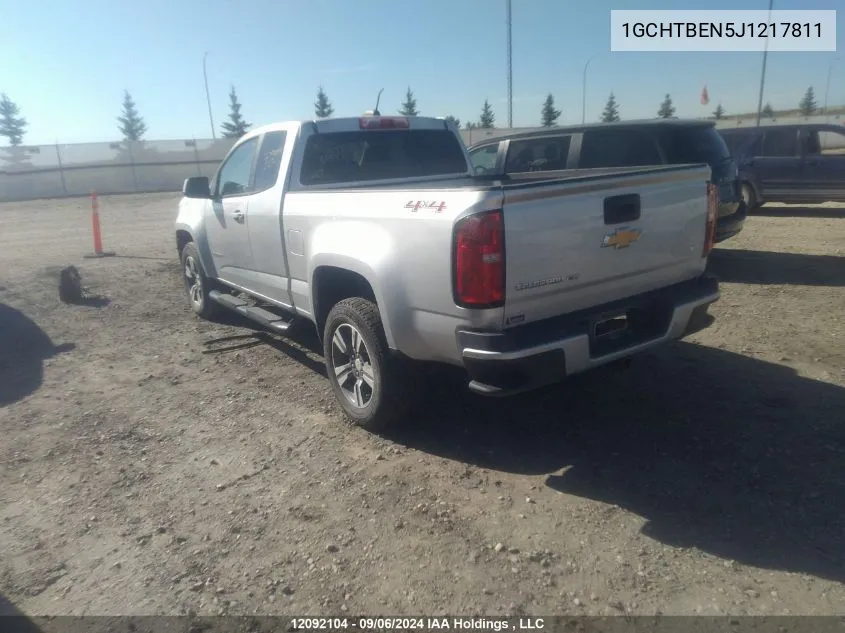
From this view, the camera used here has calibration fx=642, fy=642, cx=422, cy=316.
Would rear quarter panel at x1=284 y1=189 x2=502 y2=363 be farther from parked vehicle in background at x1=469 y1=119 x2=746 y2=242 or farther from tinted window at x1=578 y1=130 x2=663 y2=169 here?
tinted window at x1=578 y1=130 x2=663 y2=169

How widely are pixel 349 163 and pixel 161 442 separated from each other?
2524 mm

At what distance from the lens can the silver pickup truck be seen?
3.17m

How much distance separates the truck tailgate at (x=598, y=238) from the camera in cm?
318

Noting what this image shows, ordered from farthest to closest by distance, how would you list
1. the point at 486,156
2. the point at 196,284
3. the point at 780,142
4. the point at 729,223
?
the point at 780,142, the point at 486,156, the point at 729,223, the point at 196,284

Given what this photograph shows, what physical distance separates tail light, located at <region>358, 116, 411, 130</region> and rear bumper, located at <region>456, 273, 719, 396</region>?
2.61m

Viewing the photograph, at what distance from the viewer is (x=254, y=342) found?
20.5 ft

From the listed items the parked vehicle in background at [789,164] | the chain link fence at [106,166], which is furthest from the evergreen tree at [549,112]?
the parked vehicle in background at [789,164]

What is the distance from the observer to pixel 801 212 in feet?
44.2

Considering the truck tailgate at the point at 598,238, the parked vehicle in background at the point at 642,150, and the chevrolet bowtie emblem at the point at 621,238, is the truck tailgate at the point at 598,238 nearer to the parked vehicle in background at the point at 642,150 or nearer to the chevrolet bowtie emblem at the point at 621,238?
the chevrolet bowtie emblem at the point at 621,238

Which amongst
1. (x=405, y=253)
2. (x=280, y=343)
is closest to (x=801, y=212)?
(x=280, y=343)

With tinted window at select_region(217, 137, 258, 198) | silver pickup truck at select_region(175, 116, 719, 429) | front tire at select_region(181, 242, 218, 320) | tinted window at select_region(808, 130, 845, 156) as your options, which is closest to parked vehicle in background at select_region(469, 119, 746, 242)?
tinted window at select_region(217, 137, 258, 198)

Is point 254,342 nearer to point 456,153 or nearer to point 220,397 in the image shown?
point 220,397

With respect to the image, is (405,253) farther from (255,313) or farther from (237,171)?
(237,171)

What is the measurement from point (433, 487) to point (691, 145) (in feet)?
18.9
